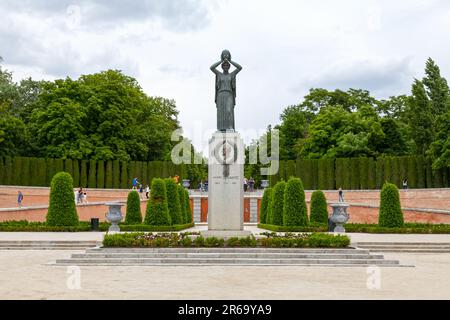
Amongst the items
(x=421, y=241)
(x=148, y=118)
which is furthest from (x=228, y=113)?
(x=148, y=118)

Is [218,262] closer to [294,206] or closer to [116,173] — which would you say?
[294,206]

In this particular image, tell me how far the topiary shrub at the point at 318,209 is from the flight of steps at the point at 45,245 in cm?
1416

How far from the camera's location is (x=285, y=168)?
61250mm

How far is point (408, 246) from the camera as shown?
23.5 m

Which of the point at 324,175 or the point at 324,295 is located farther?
the point at 324,175

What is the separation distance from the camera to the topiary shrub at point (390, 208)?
3095cm

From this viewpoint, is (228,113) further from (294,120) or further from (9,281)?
(294,120)

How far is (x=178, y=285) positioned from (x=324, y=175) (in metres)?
46.4

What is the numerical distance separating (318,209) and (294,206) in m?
2.75

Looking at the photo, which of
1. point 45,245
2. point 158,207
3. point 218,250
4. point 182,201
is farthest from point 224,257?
point 182,201

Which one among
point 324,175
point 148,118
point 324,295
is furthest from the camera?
point 148,118

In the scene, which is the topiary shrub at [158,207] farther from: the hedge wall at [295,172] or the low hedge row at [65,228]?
the hedge wall at [295,172]

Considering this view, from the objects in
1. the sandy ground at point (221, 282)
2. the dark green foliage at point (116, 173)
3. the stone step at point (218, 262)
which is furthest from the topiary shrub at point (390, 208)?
the dark green foliage at point (116, 173)

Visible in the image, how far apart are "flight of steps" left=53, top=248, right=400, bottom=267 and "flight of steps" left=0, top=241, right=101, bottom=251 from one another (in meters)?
5.44
